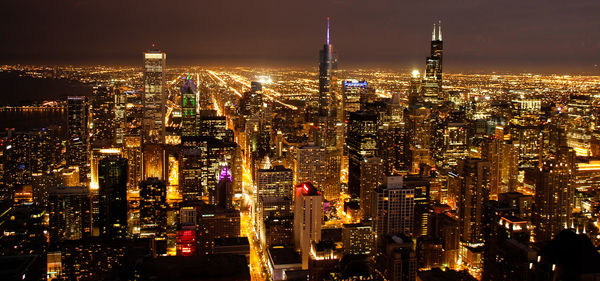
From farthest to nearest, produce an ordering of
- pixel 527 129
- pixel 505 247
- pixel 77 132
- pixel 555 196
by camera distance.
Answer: pixel 527 129 < pixel 77 132 < pixel 555 196 < pixel 505 247

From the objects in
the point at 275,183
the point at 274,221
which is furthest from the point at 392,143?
the point at 274,221

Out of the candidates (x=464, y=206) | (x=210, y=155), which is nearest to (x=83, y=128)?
(x=210, y=155)

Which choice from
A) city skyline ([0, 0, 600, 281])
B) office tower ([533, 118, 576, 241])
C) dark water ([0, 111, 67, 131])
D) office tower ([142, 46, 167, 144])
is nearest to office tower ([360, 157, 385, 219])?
city skyline ([0, 0, 600, 281])

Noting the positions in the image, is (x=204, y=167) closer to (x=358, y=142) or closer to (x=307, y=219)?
(x=358, y=142)

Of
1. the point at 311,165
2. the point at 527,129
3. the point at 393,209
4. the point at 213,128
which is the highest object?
the point at 527,129

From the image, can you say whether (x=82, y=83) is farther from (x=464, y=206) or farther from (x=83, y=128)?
(x=464, y=206)
